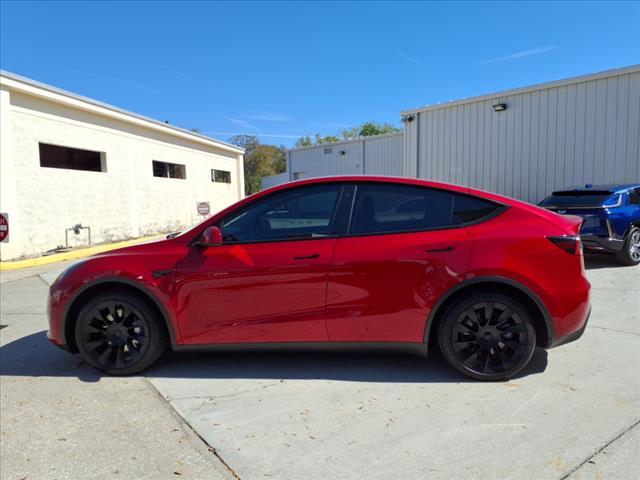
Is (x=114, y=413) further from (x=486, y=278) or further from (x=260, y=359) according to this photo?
(x=486, y=278)

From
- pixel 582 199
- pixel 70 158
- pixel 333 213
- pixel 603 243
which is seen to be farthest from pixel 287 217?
pixel 70 158

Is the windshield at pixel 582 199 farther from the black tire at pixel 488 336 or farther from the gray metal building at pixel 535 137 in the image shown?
the black tire at pixel 488 336

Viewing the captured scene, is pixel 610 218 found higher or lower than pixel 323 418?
higher

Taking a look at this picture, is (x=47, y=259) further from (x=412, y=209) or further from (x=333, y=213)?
(x=412, y=209)

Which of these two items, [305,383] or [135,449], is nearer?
[135,449]

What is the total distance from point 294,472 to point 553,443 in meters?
1.53

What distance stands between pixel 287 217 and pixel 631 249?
7.18 metres

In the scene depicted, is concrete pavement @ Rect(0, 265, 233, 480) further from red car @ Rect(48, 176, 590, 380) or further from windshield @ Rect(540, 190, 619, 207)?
windshield @ Rect(540, 190, 619, 207)

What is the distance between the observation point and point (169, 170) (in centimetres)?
1859

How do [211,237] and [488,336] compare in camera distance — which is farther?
[211,237]

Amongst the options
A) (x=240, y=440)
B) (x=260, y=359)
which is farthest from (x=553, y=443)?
(x=260, y=359)

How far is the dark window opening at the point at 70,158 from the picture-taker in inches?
483

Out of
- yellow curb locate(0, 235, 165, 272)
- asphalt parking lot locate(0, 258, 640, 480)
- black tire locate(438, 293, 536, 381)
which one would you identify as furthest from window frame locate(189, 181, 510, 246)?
yellow curb locate(0, 235, 165, 272)

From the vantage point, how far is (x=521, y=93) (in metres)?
12.3
